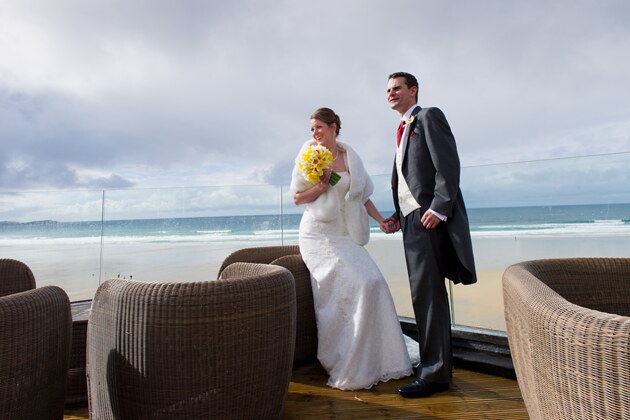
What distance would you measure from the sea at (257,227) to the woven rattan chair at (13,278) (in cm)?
230

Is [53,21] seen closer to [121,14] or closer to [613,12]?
[121,14]

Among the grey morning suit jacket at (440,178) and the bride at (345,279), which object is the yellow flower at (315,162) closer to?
the bride at (345,279)

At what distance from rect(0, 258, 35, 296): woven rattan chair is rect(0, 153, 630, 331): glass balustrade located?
2300 millimetres

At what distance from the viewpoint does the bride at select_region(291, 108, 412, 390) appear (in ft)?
7.25

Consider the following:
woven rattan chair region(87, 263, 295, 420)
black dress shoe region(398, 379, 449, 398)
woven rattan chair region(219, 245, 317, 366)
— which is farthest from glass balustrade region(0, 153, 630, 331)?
woven rattan chair region(87, 263, 295, 420)

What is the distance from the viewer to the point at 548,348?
2.41 ft

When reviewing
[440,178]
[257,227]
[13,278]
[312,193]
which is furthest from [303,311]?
[257,227]

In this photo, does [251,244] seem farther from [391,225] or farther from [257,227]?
[391,225]

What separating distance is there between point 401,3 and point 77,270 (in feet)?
16.2

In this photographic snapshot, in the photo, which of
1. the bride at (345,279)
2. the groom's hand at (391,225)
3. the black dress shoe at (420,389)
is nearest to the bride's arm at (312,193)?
the bride at (345,279)

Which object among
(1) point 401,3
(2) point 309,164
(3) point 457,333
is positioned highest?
(1) point 401,3

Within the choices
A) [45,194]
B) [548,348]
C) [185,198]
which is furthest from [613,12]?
[45,194]

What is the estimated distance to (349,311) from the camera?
229 centimetres

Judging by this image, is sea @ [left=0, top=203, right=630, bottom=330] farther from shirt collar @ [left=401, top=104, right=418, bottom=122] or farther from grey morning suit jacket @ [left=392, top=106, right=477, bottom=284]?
shirt collar @ [left=401, top=104, right=418, bottom=122]
